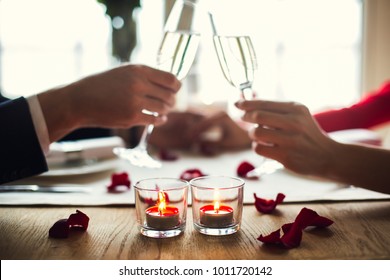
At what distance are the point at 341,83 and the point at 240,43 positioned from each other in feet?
9.58

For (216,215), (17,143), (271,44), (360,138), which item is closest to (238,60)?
(216,215)

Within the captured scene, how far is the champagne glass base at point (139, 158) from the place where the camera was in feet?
3.33

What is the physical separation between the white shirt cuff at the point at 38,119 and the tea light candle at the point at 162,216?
31 centimetres

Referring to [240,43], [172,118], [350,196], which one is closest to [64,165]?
[172,118]

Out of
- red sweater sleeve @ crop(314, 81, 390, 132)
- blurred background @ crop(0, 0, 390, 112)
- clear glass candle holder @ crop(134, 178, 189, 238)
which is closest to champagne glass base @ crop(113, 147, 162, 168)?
clear glass candle holder @ crop(134, 178, 189, 238)

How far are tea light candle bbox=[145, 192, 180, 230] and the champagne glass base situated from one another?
0.31 metres

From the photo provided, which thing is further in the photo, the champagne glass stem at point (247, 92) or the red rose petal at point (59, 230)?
the champagne glass stem at point (247, 92)

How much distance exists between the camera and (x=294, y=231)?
655 mm

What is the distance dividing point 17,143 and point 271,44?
266 centimetres

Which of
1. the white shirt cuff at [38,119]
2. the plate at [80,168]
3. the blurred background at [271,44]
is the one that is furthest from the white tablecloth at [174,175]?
the blurred background at [271,44]

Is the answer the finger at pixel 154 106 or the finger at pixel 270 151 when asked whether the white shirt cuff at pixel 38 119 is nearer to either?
the finger at pixel 154 106

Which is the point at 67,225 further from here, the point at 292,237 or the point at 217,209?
the point at 292,237

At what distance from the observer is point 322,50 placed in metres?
3.48

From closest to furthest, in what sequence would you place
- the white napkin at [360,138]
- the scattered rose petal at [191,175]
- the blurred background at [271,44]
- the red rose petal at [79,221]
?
the red rose petal at [79,221] < the scattered rose petal at [191,175] < the white napkin at [360,138] < the blurred background at [271,44]
